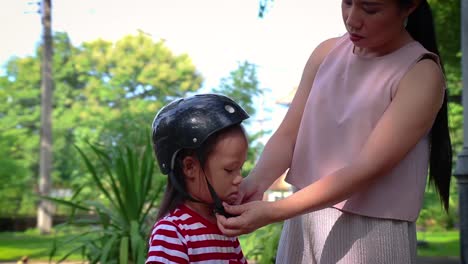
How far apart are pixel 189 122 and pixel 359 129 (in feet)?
1.51

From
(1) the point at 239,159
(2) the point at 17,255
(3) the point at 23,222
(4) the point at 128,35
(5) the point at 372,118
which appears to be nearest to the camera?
(5) the point at 372,118

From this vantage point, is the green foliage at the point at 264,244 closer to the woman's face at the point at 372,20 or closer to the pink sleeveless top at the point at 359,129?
the pink sleeveless top at the point at 359,129

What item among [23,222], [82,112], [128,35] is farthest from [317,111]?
[128,35]

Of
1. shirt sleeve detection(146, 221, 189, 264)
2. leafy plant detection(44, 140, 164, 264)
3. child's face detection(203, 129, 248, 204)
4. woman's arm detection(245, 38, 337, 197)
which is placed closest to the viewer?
shirt sleeve detection(146, 221, 189, 264)

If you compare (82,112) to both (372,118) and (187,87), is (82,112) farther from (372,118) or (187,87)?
(372,118)

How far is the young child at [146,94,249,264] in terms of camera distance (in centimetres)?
209

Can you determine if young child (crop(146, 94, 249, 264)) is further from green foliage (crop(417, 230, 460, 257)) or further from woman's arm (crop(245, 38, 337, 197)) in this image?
green foliage (crop(417, 230, 460, 257))

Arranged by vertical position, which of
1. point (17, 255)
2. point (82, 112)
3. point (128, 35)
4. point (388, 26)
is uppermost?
point (128, 35)

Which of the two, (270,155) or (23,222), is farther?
(23,222)

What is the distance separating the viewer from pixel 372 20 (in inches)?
77.3

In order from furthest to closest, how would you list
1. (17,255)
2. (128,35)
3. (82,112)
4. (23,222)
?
(128,35) → (82,112) → (23,222) → (17,255)

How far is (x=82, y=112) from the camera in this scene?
34.6m

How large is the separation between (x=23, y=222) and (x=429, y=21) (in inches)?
1144

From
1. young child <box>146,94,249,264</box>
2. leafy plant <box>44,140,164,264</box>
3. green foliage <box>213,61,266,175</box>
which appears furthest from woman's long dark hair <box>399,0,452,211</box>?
green foliage <box>213,61,266,175</box>
